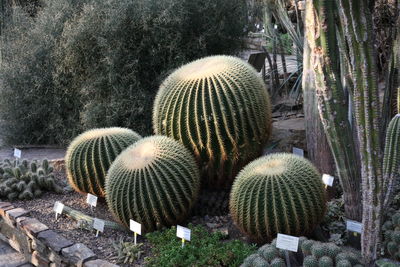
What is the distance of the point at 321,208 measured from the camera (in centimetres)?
350

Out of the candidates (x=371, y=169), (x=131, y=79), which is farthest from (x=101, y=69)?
(x=371, y=169)

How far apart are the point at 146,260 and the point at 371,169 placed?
1.57 metres

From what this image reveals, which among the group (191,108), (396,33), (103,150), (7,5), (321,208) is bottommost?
(321,208)

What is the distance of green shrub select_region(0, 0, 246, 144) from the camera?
6336mm

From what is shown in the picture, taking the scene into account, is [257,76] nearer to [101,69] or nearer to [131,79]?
[131,79]

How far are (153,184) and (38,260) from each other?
1189 millimetres

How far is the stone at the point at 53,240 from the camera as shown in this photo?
3.84 meters

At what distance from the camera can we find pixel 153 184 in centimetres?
377

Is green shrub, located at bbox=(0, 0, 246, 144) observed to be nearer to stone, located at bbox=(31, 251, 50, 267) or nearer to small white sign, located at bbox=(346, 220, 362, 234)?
stone, located at bbox=(31, 251, 50, 267)

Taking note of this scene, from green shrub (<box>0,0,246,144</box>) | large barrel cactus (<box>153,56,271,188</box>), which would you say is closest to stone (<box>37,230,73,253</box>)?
large barrel cactus (<box>153,56,271,188</box>)

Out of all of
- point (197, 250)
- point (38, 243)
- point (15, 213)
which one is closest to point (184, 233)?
point (197, 250)

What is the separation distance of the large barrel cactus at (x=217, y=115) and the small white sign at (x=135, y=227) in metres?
0.75

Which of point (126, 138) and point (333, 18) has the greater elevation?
point (333, 18)

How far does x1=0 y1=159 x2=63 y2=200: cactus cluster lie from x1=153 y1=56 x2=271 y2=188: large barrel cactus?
4.63 ft
